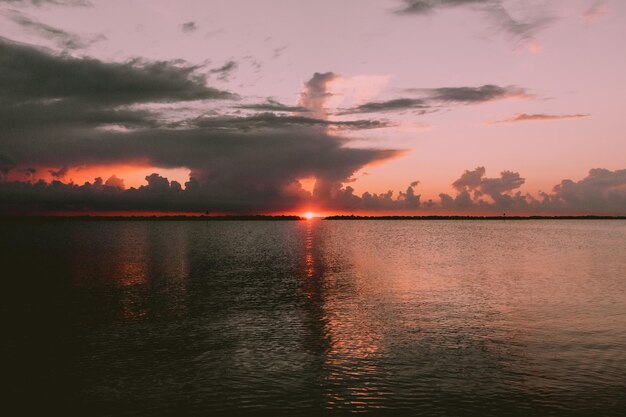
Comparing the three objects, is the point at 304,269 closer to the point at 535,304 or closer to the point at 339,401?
the point at 535,304

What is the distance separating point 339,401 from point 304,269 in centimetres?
5638

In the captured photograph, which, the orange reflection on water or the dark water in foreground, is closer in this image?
the dark water in foreground

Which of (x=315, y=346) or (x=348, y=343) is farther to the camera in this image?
(x=348, y=343)

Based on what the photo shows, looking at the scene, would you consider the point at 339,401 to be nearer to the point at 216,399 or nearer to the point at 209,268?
the point at 216,399

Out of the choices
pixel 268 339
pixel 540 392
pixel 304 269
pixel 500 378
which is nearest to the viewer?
pixel 540 392

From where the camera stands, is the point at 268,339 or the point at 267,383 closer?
the point at 267,383

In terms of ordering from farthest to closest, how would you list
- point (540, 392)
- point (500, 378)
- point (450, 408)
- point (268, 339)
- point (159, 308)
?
point (159, 308) < point (268, 339) < point (500, 378) < point (540, 392) < point (450, 408)

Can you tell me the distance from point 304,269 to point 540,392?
5666cm

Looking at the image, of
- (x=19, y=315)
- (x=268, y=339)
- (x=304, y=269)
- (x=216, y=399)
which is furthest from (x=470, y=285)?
(x=19, y=315)

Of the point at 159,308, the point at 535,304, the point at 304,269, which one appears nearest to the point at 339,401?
the point at 159,308

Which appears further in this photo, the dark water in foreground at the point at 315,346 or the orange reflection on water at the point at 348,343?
the orange reflection on water at the point at 348,343

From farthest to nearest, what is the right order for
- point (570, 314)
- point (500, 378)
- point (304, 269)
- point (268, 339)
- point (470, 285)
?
point (304, 269), point (470, 285), point (570, 314), point (268, 339), point (500, 378)

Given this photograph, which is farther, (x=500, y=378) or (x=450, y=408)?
(x=500, y=378)

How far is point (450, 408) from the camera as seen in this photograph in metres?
21.3
